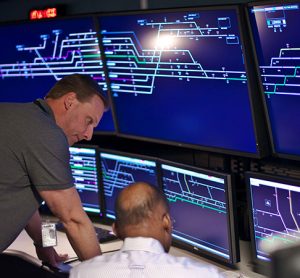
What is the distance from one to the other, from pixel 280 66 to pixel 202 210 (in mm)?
655

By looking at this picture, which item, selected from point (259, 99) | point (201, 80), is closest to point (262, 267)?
point (259, 99)

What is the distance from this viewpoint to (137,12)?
2213mm

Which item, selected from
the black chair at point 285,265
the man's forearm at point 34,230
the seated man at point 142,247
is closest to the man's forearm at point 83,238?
the seated man at point 142,247

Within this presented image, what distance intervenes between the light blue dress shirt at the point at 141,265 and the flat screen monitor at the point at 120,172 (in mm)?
985

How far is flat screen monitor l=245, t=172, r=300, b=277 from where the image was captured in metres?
1.75

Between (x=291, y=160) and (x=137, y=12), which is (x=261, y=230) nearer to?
(x=291, y=160)

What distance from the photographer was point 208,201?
6.65 ft

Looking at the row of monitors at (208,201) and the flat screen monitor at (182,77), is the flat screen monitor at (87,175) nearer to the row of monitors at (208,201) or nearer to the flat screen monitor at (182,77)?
the row of monitors at (208,201)

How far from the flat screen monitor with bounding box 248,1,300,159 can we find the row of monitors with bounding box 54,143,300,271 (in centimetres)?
17

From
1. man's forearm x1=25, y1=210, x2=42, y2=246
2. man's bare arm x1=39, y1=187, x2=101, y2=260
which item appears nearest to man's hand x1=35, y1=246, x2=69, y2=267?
man's forearm x1=25, y1=210, x2=42, y2=246

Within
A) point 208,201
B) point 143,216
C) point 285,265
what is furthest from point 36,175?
point 285,265

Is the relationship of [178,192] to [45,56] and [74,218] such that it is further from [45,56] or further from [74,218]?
[45,56]

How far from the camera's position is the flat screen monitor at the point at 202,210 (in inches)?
76.2

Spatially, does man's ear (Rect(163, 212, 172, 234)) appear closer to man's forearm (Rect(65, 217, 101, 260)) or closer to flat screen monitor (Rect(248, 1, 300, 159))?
man's forearm (Rect(65, 217, 101, 260))
